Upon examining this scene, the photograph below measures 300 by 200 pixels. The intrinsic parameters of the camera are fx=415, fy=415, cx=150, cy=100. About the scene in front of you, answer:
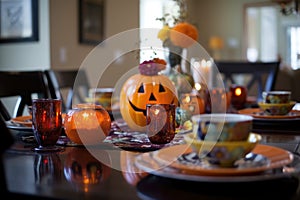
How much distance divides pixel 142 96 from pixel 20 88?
0.68 m

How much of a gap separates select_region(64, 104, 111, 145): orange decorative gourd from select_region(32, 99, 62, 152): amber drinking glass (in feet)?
0.13

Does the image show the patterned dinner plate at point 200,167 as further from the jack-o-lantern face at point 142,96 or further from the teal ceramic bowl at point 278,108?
the teal ceramic bowl at point 278,108

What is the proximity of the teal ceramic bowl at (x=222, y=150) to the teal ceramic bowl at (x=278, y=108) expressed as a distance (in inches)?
29.1

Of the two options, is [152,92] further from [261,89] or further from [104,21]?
[104,21]

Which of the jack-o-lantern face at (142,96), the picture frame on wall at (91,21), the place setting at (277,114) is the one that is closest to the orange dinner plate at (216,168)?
the jack-o-lantern face at (142,96)

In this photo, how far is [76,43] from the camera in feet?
12.2

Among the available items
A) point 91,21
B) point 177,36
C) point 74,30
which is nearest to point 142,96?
point 177,36

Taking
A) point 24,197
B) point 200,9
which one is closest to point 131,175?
point 24,197

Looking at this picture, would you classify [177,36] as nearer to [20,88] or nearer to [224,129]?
[20,88]

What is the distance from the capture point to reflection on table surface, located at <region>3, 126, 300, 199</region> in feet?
2.07

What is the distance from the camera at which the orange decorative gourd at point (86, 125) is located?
1.05m

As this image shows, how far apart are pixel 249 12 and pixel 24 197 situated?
7.86 metres

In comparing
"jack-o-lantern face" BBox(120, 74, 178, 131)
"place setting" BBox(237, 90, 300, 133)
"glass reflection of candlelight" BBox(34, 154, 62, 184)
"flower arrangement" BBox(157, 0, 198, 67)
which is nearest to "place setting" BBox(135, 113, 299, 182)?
"glass reflection of candlelight" BBox(34, 154, 62, 184)

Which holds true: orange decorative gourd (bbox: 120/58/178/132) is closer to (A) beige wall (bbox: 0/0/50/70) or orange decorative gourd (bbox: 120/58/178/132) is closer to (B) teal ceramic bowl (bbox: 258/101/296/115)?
(B) teal ceramic bowl (bbox: 258/101/296/115)
